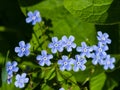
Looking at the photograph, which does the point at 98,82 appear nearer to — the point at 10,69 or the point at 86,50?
the point at 86,50

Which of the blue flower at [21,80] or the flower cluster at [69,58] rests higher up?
the flower cluster at [69,58]

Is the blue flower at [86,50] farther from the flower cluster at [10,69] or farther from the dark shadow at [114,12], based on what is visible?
the flower cluster at [10,69]

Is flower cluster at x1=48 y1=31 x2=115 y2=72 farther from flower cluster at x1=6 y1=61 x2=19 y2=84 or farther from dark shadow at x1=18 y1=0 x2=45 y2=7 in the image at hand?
dark shadow at x1=18 y1=0 x2=45 y2=7

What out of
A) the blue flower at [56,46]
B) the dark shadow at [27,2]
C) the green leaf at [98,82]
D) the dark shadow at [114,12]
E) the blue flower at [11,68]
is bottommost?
the green leaf at [98,82]

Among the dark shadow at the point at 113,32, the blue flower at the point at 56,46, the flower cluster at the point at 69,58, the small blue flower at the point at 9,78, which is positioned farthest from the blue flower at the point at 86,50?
the small blue flower at the point at 9,78

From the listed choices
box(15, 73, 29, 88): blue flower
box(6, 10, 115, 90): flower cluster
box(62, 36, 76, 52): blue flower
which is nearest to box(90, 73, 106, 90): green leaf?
box(6, 10, 115, 90): flower cluster

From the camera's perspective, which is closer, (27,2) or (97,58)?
(97,58)

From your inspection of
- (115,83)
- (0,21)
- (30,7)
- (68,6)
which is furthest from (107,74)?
(0,21)

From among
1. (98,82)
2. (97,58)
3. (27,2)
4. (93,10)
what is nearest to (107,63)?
(97,58)
